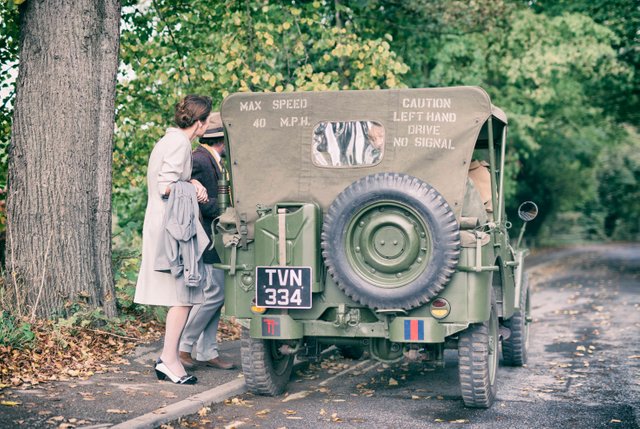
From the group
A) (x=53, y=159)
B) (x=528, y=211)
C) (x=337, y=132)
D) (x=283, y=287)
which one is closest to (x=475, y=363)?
(x=283, y=287)

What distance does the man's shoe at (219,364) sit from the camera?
765 centimetres

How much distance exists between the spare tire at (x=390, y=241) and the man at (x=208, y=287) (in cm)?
159

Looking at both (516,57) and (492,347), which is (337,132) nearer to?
(492,347)

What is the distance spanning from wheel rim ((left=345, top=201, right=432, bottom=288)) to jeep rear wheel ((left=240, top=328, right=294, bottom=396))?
3.49 feet

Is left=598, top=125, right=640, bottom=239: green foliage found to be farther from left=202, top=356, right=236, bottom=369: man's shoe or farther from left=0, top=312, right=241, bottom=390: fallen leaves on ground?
left=202, top=356, right=236, bottom=369: man's shoe

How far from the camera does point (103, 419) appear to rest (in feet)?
18.2

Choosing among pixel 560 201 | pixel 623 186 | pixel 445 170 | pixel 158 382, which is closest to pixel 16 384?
pixel 158 382

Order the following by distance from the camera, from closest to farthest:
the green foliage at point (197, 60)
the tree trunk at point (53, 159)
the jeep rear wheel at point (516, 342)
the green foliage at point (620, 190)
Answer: the tree trunk at point (53, 159) < the jeep rear wheel at point (516, 342) < the green foliage at point (197, 60) < the green foliage at point (620, 190)

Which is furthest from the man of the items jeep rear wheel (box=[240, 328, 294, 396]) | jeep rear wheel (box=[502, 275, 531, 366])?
jeep rear wheel (box=[502, 275, 531, 366])

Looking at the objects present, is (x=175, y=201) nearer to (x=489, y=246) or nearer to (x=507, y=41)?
(x=489, y=246)

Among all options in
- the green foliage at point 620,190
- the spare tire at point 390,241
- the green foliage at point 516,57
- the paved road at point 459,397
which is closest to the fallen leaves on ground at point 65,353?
the paved road at point 459,397

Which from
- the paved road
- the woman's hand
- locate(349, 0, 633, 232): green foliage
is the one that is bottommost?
the paved road

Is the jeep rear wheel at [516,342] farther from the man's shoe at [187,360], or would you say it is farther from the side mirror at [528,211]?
the man's shoe at [187,360]

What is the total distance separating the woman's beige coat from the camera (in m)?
6.73
